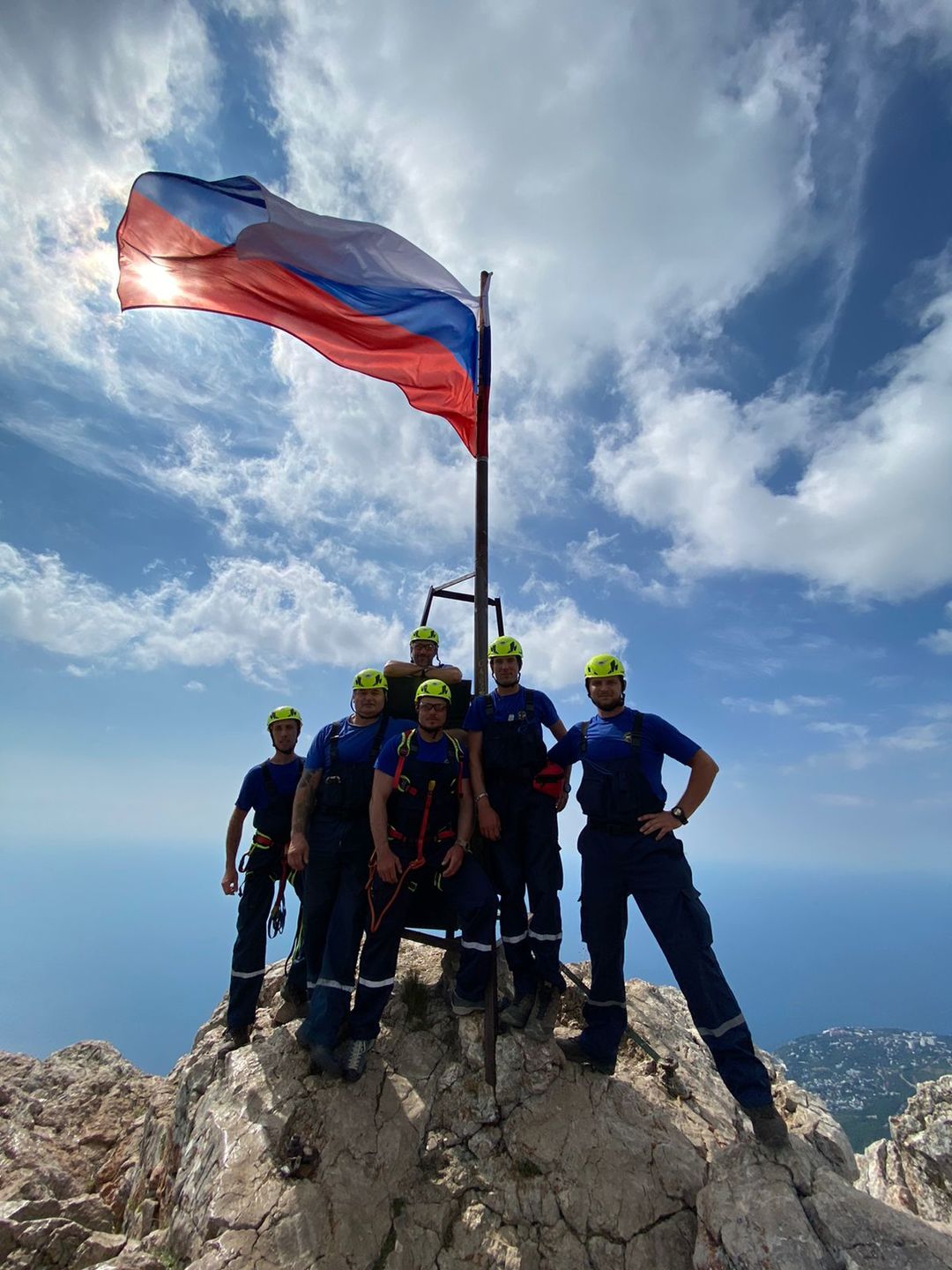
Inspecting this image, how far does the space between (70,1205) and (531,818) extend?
243 inches

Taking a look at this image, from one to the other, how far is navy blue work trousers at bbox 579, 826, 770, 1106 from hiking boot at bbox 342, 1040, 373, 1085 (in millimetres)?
2390

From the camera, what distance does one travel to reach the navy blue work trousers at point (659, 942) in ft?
16.5

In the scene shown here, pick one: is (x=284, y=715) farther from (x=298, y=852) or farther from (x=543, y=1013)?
(x=543, y=1013)

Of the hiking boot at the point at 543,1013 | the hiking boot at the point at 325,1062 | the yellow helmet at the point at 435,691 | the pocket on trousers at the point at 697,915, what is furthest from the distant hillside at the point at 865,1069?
the yellow helmet at the point at 435,691

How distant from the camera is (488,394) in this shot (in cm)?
929

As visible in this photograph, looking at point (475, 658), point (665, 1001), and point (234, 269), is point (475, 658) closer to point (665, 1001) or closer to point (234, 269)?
point (665, 1001)

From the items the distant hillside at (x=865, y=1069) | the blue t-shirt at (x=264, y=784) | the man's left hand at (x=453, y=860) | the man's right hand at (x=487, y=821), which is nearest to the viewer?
the man's left hand at (x=453, y=860)

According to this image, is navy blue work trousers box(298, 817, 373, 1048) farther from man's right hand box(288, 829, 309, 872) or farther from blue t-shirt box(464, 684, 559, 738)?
blue t-shirt box(464, 684, 559, 738)

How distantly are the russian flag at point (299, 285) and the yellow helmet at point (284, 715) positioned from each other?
16.3 feet

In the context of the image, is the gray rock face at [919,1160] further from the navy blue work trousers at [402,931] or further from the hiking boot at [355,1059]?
the hiking boot at [355,1059]

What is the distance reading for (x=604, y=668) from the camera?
22.0ft

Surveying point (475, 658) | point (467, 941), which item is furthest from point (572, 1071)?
point (475, 658)

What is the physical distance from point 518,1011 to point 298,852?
3107 mm

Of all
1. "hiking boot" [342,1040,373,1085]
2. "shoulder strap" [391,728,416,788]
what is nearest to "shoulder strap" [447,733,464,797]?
"shoulder strap" [391,728,416,788]
